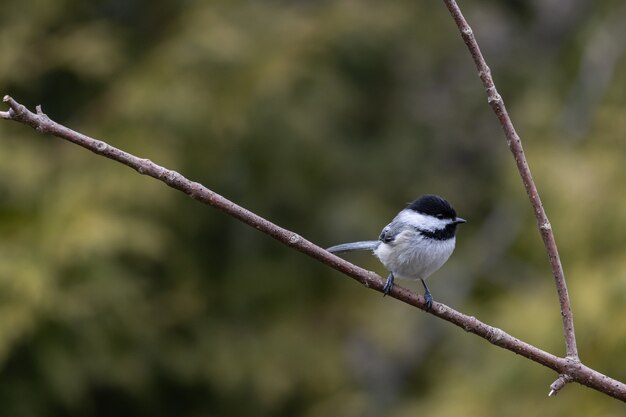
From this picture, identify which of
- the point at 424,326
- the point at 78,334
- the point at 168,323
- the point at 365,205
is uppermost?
the point at 365,205

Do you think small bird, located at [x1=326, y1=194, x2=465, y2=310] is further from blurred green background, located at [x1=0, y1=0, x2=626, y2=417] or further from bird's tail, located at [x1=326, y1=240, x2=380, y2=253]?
blurred green background, located at [x1=0, y1=0, x2=626, y2=417]

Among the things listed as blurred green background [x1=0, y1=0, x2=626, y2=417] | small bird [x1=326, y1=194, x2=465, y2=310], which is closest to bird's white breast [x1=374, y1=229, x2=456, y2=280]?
small bird [x1=326, y1=194, x2=465, y2=310]

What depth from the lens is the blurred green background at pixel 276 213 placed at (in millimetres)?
4441

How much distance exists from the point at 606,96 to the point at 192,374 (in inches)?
137

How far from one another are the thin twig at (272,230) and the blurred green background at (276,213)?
2.33m

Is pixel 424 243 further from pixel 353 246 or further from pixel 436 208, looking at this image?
pixel 353 246

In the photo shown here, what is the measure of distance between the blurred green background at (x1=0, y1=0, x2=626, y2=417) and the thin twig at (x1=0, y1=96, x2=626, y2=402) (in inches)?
91.6

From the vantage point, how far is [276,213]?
5891 millimetres

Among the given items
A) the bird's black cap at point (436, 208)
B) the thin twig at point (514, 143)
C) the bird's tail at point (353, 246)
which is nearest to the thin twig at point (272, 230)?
the thin twig at point (514, 143)

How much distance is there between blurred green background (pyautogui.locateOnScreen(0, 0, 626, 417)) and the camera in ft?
14.6

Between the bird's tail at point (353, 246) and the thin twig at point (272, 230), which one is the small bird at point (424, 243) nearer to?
the bird's tail at point (353, 246)

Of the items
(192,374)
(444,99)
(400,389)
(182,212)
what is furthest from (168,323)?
(444,99)

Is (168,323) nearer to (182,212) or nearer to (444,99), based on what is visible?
(182,212)

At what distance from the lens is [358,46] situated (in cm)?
619
